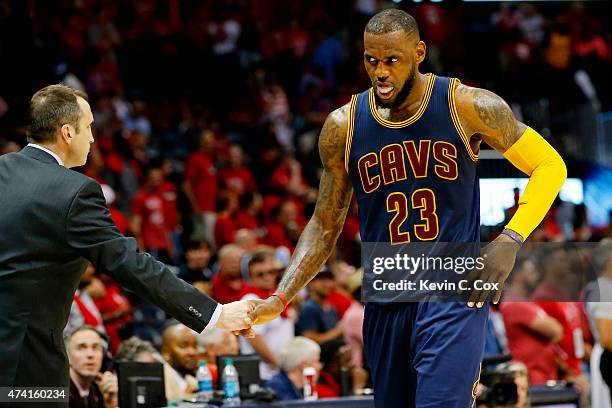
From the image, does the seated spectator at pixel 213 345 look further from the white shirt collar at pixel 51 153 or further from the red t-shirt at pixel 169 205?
the red t-shirt at pixel 169 205

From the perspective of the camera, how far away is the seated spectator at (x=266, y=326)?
912 cm

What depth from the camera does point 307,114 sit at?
16375 mm

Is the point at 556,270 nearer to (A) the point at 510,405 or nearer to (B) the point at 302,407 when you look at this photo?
(A) the point at 510,405

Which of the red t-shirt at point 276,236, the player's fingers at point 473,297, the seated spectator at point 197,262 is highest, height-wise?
the red t-shirt at point 276,236

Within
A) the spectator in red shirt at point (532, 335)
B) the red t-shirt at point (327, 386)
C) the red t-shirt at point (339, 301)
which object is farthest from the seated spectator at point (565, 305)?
the red t-shirt at point (339, 301)

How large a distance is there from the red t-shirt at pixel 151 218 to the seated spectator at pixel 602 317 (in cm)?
543

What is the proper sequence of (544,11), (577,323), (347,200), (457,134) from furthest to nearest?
(544,11)
(577,323)
(347,200)
(457,134)

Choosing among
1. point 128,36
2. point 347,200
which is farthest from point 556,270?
point 128,36

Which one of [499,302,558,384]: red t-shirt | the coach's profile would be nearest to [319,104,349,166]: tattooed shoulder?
the coach's profile

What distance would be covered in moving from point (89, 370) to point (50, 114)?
275 centimetres

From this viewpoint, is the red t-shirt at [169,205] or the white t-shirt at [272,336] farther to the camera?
the red t-shirt at [169,205]

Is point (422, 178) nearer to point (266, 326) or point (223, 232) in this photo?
point (266, 326)

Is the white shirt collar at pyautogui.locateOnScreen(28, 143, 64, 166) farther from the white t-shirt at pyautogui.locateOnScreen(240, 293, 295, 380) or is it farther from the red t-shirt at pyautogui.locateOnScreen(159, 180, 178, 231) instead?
the red t-shirt at pyautogui.locateOnScreen(159, 180, 178, 231)

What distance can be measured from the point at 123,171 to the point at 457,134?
8.20 m
